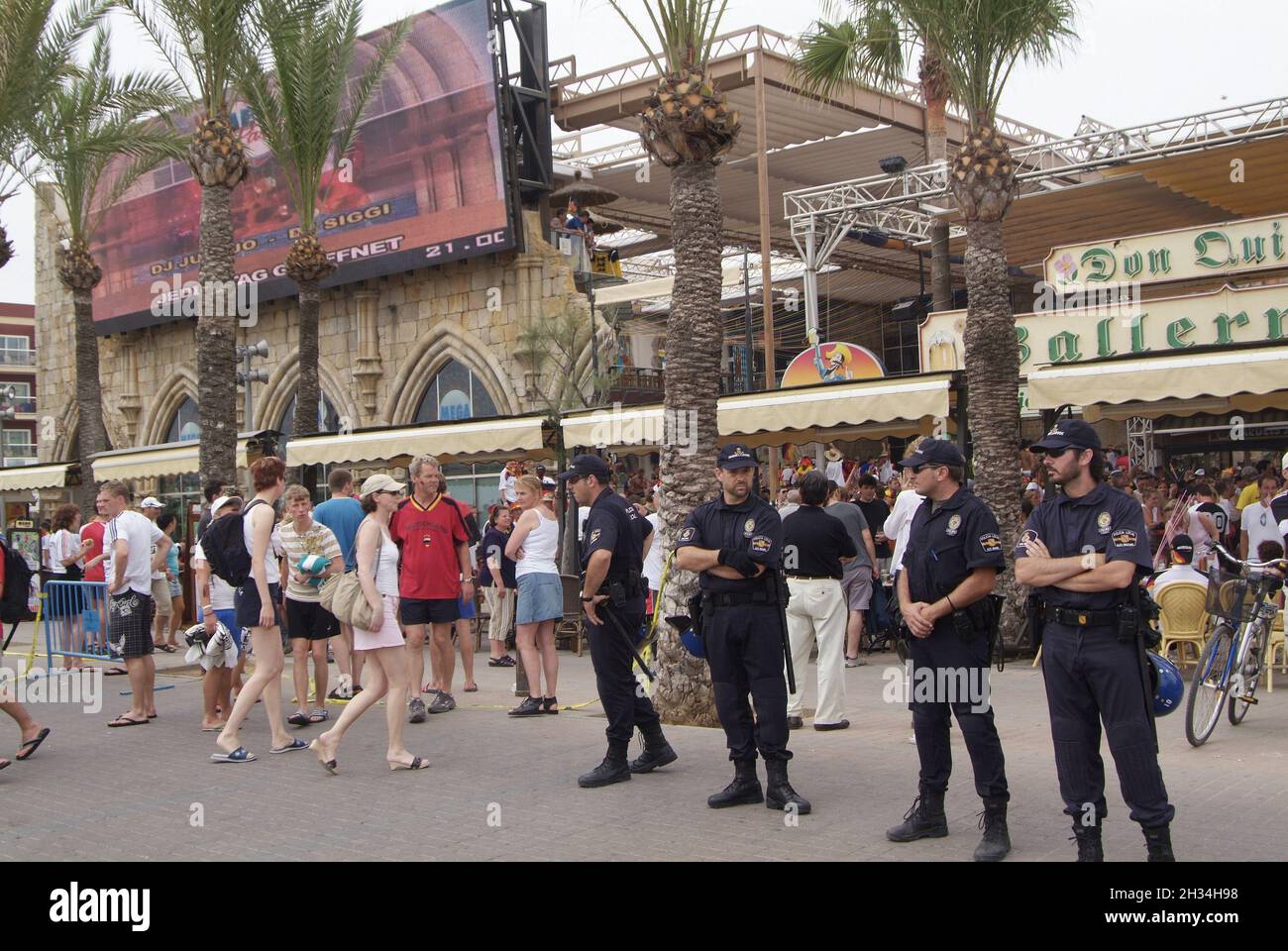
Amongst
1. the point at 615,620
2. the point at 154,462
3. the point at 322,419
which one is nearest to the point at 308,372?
the point at 154,462

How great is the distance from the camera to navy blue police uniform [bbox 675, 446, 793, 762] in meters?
6.08

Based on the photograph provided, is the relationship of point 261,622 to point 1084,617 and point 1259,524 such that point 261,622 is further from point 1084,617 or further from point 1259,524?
point 1259,524

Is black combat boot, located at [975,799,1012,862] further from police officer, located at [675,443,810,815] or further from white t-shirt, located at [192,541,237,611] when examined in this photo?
white t-shirt, located at [192,541,237,611]

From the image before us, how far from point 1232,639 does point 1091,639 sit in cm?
344

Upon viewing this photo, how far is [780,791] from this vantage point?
6090 millimetres

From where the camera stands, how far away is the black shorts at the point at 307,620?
9008 mm

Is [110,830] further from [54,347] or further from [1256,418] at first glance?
[54,347]

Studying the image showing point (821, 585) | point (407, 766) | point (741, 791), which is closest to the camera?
point (741, 791)

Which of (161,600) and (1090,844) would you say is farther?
(161,600)

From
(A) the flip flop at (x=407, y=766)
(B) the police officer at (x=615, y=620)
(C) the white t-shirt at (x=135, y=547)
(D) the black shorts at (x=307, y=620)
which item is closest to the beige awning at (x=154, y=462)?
(C) the white t-shirt at (x=135, y=547)

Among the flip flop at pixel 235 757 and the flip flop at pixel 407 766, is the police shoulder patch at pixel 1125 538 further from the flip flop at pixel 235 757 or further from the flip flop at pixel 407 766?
the flip flop at pixel 235 757

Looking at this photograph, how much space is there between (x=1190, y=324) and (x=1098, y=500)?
42.7 ft

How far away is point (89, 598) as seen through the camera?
11.3 m
